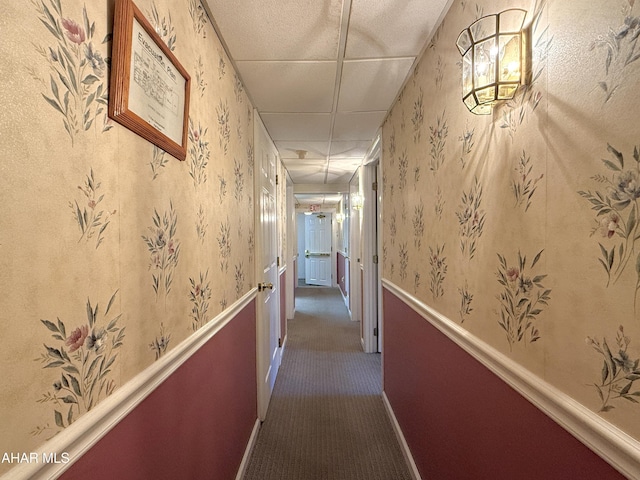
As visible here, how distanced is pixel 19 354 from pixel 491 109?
1.18m

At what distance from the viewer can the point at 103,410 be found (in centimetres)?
59

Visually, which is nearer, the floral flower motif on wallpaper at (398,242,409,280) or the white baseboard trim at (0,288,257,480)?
the white baseboard trim at (0,288,257,480)

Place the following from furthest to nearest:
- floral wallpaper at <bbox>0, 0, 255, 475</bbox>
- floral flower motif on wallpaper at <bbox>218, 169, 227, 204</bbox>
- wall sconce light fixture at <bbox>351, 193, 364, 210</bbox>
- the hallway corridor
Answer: wall sconce light fixture at <bbox>351, 193, 364, 210</bbox>
the hallway corridor
floral flower motif on wallpaper at <bbox>218, 169, 227, 204</bbox>
floral wallpaper at <bbox>0, 0, 255, 475</bbox>

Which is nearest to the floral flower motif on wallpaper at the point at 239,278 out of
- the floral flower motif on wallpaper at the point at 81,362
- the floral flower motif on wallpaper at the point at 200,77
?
the floral flower motif on wallpaper at the point at 200,77

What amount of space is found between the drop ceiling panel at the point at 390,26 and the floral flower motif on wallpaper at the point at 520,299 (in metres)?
0.99

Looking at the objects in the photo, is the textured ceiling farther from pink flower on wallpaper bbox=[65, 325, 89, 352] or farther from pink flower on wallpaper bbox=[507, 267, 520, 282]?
pink flower on wallpaper bbox=[65, 325, 89, 352]

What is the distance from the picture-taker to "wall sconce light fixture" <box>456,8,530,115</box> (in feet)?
2.48

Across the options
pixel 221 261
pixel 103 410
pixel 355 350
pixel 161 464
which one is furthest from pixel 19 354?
pixel 355 350

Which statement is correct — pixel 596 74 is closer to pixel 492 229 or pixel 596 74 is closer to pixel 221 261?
pixel 492 229

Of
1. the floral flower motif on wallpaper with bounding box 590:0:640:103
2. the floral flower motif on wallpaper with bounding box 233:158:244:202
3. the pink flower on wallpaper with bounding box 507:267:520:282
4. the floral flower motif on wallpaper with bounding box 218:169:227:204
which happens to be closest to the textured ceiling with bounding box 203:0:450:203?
the floral flower motif on wallpaper with bounding box 233:158:244:202

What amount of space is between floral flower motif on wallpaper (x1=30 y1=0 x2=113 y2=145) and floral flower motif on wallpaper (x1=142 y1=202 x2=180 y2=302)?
0.28 meters

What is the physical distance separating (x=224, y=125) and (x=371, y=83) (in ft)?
2.89

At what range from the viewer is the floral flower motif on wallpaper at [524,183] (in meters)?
0.72

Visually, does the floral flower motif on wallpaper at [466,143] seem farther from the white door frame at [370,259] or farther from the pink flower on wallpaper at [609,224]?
the white door frame at [370,259]
